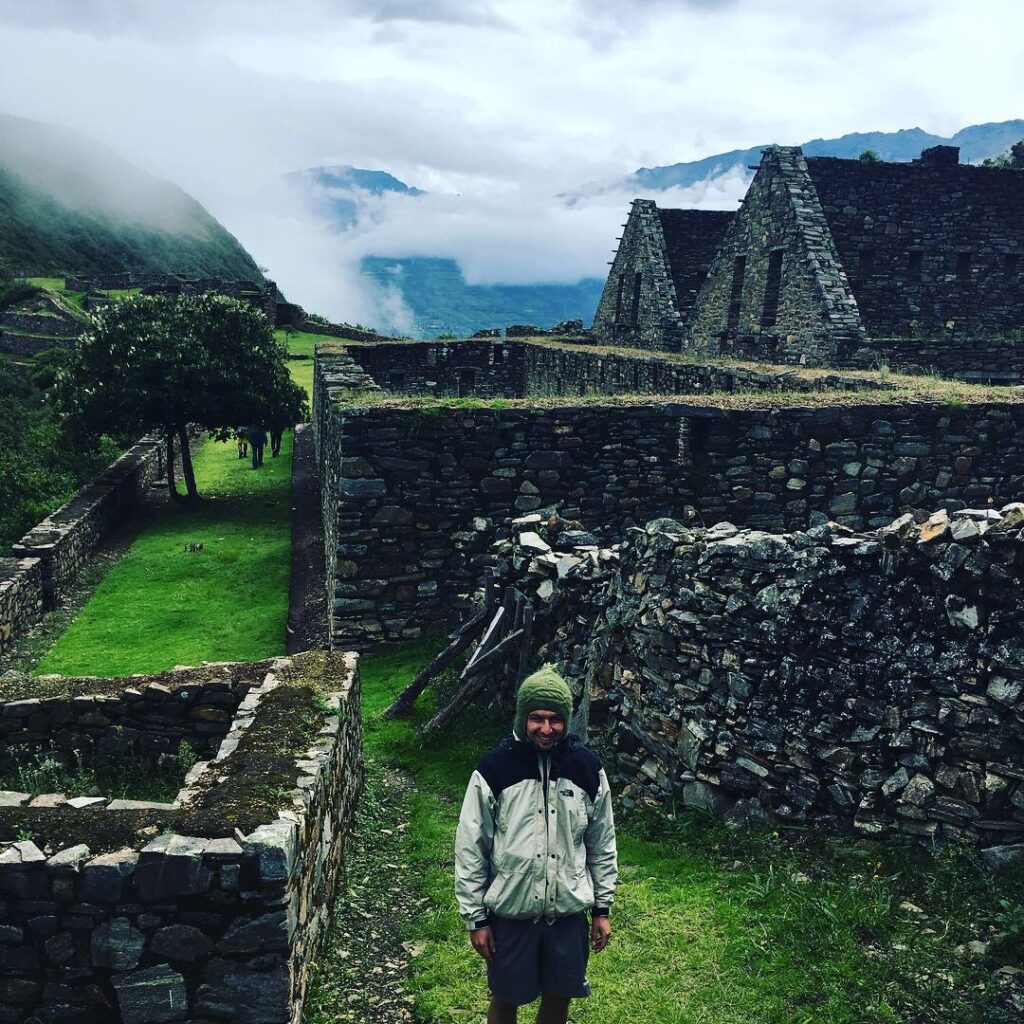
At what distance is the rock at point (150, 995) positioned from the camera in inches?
194

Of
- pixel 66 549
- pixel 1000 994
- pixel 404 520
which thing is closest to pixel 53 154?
pixel 66 549

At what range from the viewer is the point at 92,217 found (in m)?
121

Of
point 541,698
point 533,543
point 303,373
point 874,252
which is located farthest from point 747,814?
point 303,373

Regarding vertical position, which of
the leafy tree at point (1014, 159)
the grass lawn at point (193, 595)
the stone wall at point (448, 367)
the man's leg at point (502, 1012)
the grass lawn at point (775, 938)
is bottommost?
the grass lawn at point (193, 595)

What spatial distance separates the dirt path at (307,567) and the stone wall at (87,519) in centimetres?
448

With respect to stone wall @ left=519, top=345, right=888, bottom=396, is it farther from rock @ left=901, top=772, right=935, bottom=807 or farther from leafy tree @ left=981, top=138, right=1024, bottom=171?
leafy tree @ left=981, top=138, right=1024, bottom=171

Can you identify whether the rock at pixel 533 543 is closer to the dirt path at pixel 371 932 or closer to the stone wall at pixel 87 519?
the dirt path at pixel 371 932

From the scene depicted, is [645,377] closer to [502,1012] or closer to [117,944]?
[502,1012]

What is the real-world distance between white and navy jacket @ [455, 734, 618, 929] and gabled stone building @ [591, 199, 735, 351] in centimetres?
2183

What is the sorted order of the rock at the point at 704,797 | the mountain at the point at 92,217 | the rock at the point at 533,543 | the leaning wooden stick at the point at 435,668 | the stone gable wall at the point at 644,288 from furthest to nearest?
the mountain at the point at 92,217, the stone gable wall at the point at 644,288, the leaning wooden stick at the point at 435,668, the rock at the point at 533,543, the rock at the point at 704,797

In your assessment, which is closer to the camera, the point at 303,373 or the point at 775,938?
the point at 775,938

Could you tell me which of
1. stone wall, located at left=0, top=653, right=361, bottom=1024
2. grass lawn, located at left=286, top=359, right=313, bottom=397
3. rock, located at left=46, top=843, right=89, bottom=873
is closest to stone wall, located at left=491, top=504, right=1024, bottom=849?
stone wall, located at left=0, top=653, right=361, bottom=1024

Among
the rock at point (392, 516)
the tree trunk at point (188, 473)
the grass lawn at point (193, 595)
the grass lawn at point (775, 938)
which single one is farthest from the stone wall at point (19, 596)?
the grass lawn at point (775, 938)

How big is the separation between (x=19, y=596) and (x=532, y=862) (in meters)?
15.0
